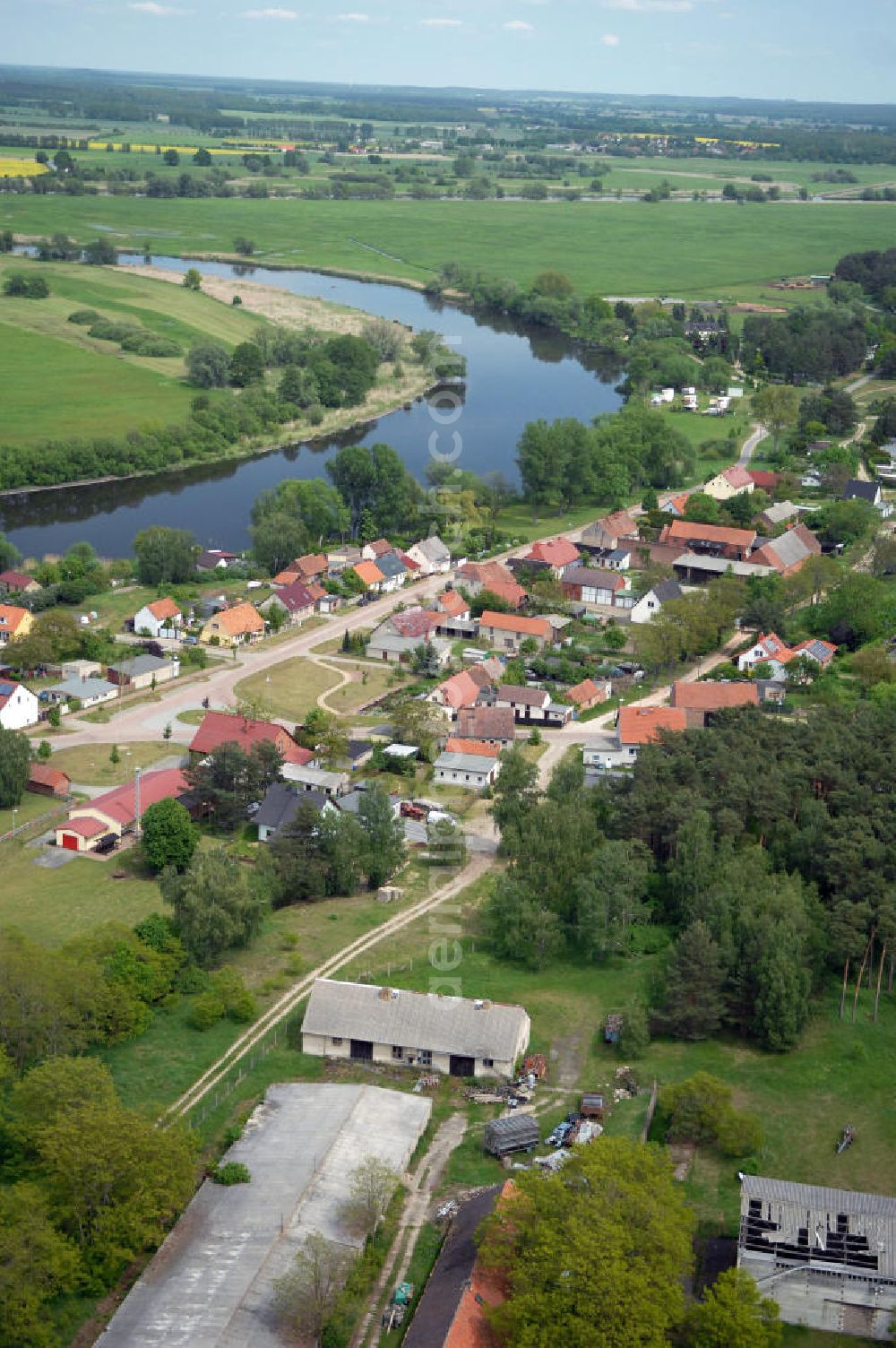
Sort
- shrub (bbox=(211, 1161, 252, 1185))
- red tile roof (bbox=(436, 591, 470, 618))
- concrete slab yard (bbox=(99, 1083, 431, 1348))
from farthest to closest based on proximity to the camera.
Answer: red tile roof (bbox=(436, 591, 470, 618)) → shrub (bbox=(211, 1161, 252, 1185)) → concrete slab yard (bbox=(99, 1083, 431, 1348))

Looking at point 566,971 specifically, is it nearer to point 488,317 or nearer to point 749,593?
point 749,593

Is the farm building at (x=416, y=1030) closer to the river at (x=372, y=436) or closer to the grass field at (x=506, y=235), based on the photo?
the river at (x=372, y=436)

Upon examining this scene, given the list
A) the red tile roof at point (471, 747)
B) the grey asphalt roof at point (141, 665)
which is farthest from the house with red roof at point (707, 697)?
the grey asphalt roof at point (141, 665)

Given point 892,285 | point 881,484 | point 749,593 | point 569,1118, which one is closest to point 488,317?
point 892,285

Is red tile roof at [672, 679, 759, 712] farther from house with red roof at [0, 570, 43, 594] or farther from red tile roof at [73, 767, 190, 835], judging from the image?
house with red roof at [0, 570, 43, 594]

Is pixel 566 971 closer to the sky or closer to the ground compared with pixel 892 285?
closer to the ground

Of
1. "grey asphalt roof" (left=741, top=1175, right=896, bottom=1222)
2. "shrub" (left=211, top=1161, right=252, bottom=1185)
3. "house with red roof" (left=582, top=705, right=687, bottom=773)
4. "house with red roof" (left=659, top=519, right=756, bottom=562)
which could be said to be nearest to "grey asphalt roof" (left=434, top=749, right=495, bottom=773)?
"house with red roof" (left=582, top=705, right=687, bottom=773)
